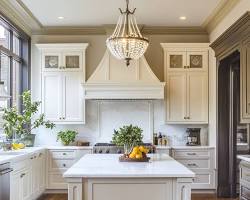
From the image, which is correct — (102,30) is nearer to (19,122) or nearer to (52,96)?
(52,96)

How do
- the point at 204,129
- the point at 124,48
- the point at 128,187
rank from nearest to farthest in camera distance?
1. the point at 128,187
2. the point at 124,48
3. the point at 204,129

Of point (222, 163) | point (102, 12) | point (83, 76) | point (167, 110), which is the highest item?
point (102, 12)

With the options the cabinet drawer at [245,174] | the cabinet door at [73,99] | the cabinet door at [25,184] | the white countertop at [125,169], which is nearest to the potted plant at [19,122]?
the cabinet door at [73,99]

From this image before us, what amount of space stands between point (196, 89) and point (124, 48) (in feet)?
9.37

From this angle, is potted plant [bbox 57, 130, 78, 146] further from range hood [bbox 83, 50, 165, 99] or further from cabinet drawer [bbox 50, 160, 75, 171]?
range hood [bbox 83, 50, 165, 99]

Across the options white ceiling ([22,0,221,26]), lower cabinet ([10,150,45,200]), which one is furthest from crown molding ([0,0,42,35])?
lower cabinet ([10,150,45,200])

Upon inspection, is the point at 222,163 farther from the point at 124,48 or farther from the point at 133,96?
the point at 124,48

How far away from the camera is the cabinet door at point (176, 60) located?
22.8 ft

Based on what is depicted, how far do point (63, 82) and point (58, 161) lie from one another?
141 cm

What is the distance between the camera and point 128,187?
11.6 feet

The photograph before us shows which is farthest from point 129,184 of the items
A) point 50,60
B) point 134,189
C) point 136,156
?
point 50,60

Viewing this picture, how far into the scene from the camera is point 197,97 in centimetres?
697

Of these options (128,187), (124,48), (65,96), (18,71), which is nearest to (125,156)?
(128,187)

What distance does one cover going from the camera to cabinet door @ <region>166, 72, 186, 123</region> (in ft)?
22.8
